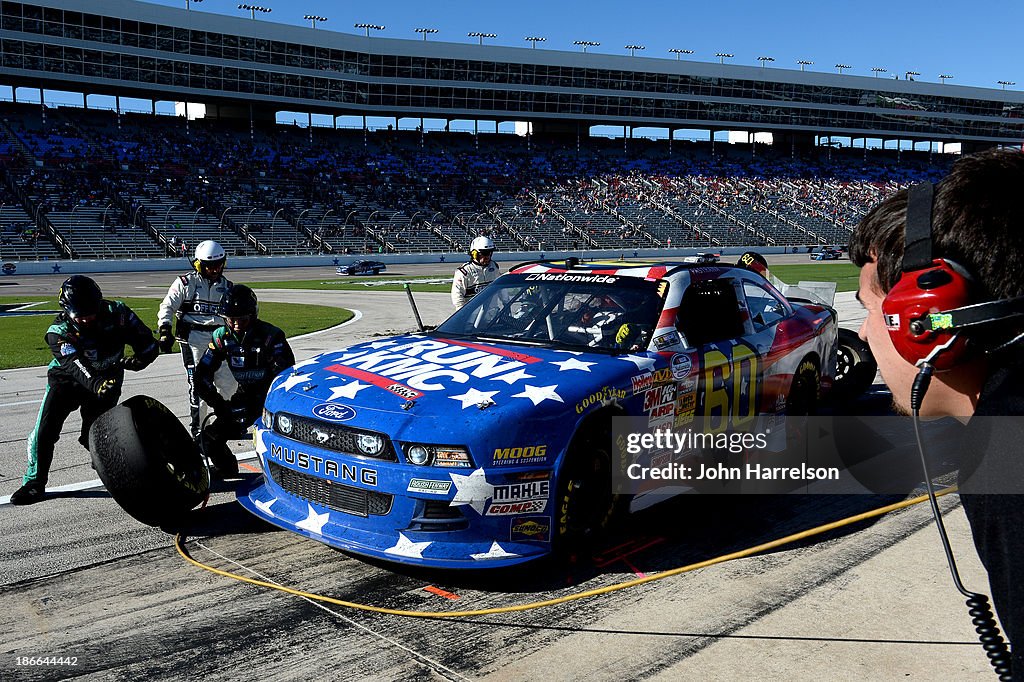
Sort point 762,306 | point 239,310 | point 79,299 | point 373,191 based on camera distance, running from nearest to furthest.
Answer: point 79,299 → point 239,310 → point 762,306 → point 373,191

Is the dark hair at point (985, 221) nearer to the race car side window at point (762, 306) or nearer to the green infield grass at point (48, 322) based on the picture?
the race car side window at point (762, 306)

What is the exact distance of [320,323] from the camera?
59.9 feet

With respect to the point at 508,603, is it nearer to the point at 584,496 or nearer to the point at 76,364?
the point at 584,496

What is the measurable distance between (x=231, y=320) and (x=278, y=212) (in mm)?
51613

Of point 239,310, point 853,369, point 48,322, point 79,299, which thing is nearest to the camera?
point 79,299

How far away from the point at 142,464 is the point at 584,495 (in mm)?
2492

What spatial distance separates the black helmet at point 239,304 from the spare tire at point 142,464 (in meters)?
1.05

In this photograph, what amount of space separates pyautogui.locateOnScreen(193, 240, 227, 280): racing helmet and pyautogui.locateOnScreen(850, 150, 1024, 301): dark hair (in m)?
6.41

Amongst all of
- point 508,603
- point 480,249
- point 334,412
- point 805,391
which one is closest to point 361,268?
point 480,249

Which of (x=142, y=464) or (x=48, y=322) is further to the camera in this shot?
(x=48, y=322)

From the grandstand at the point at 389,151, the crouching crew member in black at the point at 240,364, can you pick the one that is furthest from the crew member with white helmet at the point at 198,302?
the grandstand at the point at 389,151

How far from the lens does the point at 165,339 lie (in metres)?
6.48

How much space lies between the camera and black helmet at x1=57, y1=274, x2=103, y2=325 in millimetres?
5602

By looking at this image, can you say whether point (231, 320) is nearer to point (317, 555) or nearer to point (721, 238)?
point (317, 555)
